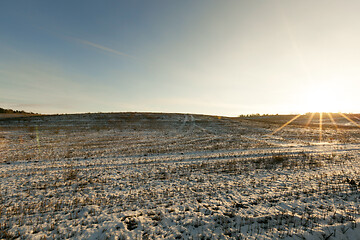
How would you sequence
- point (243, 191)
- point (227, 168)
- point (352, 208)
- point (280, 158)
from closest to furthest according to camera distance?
point (352, 208), point (243, 191), point (227, 168), point (280, 158)

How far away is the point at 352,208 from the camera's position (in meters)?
7.46

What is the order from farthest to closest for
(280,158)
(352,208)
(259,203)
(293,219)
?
(280,158) < (259,203) < (352,208) < (293,219)

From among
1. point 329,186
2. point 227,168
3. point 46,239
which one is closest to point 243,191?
point 227,168

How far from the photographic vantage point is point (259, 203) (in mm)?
8172

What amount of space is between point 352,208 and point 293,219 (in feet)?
10.6

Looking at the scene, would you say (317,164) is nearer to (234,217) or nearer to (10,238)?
(234,217)

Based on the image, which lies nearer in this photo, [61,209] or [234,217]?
[234,217]

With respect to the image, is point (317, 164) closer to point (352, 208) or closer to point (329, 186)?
point (329, 186)

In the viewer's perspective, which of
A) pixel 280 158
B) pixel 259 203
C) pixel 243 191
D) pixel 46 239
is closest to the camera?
pixel 46 239

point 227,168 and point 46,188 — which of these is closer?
point 46,188

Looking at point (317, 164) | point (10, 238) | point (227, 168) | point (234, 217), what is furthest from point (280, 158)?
point (10, 238)

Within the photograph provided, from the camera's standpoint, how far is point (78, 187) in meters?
10.2

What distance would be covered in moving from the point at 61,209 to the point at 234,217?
7.95 metres

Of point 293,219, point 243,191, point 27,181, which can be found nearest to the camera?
point 293,219
